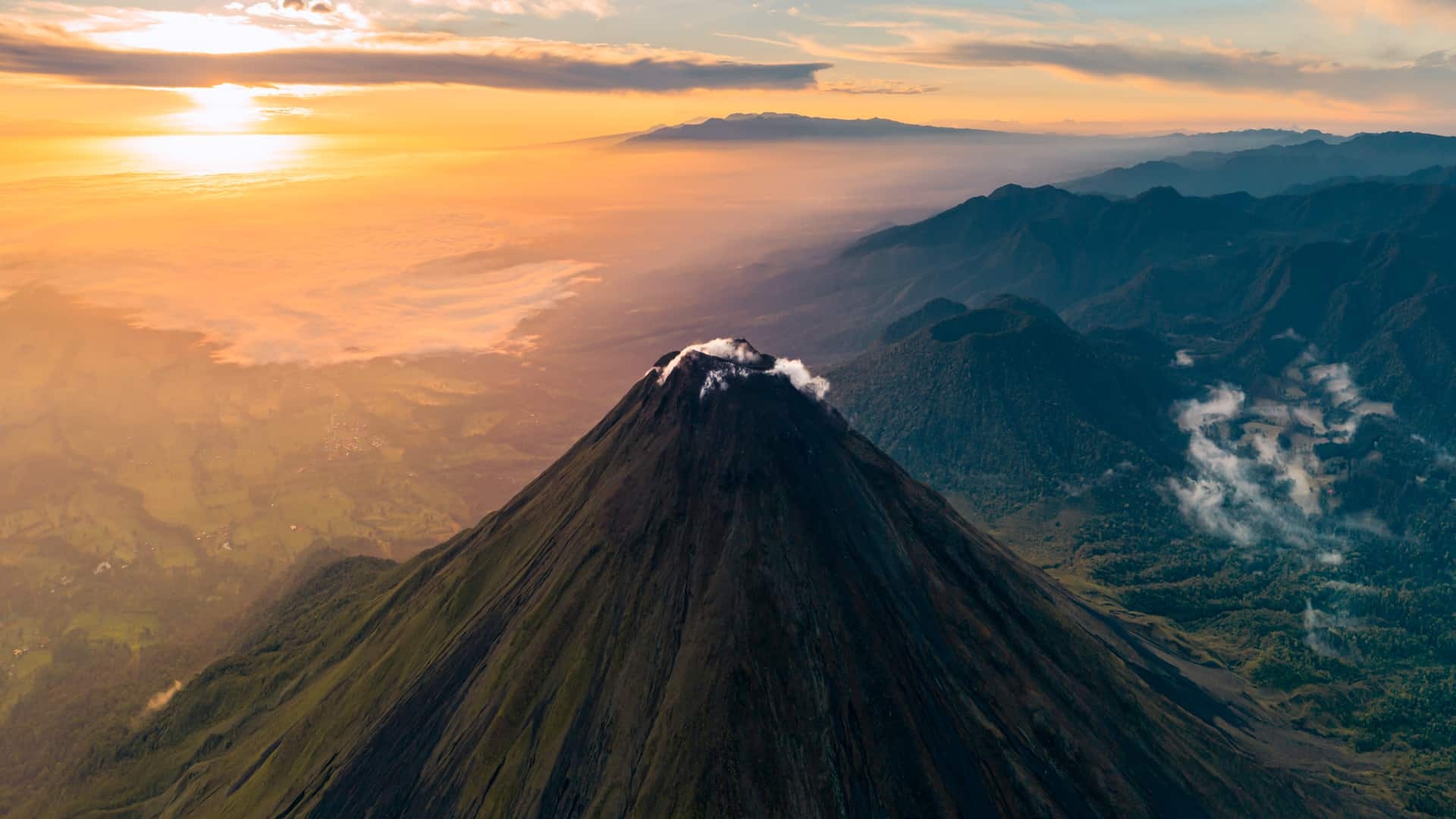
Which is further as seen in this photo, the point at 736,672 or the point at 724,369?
the point at 724,369

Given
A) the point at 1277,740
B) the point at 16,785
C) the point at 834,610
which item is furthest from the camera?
the point at 16,785

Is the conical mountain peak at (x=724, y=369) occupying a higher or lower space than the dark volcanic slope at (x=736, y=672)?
higher

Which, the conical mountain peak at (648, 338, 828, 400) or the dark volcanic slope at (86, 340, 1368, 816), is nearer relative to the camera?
the dark volcanic slope at (86, 340, 1368, 816)

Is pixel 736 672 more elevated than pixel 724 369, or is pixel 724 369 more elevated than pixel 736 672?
pixel 724 369

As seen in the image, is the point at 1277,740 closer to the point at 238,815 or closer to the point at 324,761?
the point at 324,761

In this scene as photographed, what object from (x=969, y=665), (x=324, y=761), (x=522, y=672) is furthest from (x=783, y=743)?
(x=324, y=761)

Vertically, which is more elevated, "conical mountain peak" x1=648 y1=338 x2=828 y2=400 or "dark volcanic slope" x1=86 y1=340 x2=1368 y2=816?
"conical mountain peak" x1=648 y1=338 x2=828 y2=400

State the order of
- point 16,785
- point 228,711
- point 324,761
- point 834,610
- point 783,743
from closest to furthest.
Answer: point 783,743, point 834,610, point 324,761, point 228,711, point 16,785

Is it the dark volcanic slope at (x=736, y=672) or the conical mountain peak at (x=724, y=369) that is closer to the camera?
the dark volcanic slope at (x=736, y=672)
